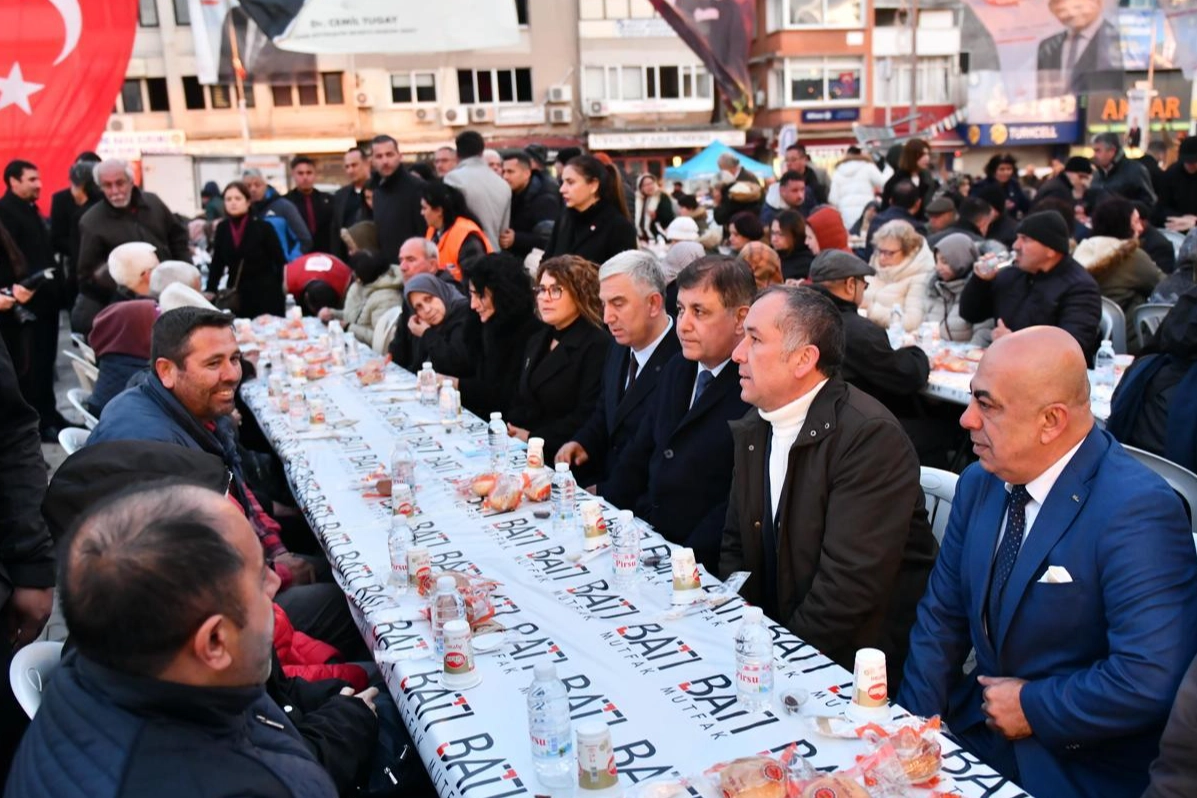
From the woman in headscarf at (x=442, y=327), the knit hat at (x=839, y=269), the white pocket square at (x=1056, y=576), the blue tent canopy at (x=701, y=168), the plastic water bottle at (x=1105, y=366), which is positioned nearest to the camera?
the white pocket square at (x=1056, y=576)

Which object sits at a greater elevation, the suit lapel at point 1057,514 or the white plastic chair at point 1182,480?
the suit lapel at point 1057,514

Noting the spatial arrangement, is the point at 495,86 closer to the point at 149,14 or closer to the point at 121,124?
the point at 149,14

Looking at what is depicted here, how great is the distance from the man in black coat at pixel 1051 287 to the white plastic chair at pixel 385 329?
4330mm

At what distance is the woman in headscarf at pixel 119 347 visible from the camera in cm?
531

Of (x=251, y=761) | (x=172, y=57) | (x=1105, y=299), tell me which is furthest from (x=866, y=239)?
(x=172, y=57)

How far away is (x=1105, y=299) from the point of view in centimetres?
675

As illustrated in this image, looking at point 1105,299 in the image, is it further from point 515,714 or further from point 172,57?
point 172,57

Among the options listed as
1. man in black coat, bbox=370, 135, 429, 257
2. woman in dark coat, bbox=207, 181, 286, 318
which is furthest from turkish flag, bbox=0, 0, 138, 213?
man in black coat, bbox=370, 135, 429, 257

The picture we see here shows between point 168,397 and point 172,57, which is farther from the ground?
point 172,57

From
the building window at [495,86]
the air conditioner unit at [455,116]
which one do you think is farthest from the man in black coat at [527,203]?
the building window at [495,86]

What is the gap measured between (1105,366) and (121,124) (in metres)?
29.0

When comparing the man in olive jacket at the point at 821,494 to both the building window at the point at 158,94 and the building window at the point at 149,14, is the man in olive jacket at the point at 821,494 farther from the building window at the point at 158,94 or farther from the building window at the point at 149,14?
the building window at the point at 149,14

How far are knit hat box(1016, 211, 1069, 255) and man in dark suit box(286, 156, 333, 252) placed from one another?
7596 mm

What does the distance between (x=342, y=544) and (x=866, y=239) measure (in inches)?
336
